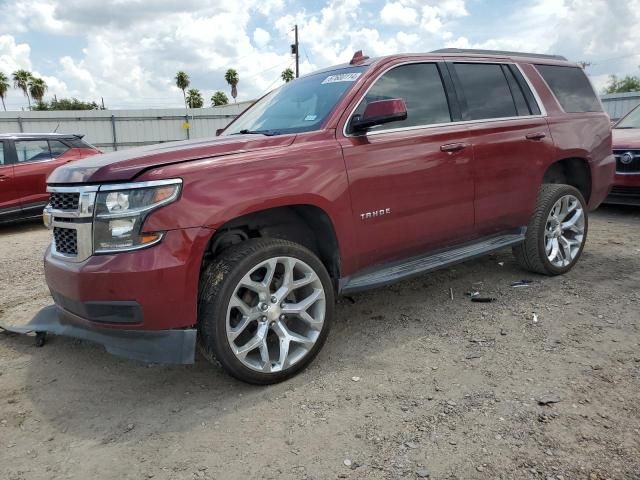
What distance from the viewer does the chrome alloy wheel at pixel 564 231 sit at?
15.0 ft

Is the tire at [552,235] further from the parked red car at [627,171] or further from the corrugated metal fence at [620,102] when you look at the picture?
the corrugated metal fence at [620,102]

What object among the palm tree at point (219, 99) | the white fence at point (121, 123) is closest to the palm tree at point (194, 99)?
the palm tree at point (219, 99)

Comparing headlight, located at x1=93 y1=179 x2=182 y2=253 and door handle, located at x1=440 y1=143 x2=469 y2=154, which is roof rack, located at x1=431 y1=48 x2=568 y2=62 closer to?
door handle, located at x1=440 y1=143 x2=469 y2=154

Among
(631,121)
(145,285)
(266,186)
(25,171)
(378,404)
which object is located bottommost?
(378,404)

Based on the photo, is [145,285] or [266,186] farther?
[266,186]

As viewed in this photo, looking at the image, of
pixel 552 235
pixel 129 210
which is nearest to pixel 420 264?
pixel 552 235

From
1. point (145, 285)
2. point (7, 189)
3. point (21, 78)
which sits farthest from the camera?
point (21, 78)

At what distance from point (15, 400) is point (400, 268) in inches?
99.5

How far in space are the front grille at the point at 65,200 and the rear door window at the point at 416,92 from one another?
1889 mm

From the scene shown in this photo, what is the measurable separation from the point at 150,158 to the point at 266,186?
0.63 metres

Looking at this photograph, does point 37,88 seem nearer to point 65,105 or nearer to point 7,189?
point 65,105

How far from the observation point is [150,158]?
8.75 feet

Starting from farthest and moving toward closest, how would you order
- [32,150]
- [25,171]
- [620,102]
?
[620,102], [32,150], [25,171]

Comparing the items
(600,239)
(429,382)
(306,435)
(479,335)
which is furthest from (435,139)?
(600,239)
